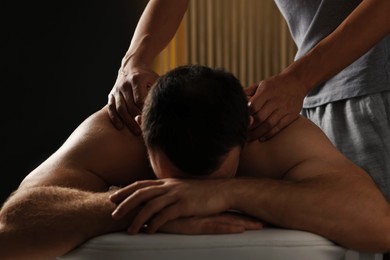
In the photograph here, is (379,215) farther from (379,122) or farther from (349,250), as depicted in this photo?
(379,122)

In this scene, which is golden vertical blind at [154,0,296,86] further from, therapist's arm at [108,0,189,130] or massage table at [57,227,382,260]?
massage table at [57,227,382,260]

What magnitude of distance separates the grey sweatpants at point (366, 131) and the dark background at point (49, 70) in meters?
2.16

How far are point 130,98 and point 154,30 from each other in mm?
364

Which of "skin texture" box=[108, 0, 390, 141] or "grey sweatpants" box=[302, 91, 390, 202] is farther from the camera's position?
"grey sweatpants" box=[302, 91, 390, 202]

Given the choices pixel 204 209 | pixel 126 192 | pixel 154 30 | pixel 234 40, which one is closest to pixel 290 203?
pixel 204 209

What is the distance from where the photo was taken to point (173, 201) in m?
1.22

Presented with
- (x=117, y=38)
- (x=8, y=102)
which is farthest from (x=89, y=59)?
(x=8, y=102)

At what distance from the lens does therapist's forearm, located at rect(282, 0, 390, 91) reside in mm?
1582

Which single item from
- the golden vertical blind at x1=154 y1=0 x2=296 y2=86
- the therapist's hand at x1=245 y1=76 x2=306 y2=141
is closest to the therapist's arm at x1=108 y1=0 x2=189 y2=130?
the therapist's hand at x1=245 y1=76 x2=306 y2=141

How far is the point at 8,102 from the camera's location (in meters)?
3.65

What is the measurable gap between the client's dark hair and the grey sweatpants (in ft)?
1.43

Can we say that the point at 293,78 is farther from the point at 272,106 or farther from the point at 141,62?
the point at 141,62

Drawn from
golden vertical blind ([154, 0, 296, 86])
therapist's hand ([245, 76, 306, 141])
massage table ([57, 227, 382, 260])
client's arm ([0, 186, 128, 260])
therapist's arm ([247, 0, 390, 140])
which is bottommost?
golden vertical blind ([154, 0, 296, 86])

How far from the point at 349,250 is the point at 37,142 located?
2611mm
